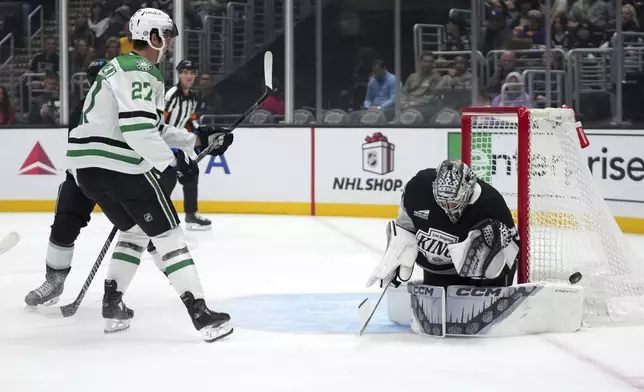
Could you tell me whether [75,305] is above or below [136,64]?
below

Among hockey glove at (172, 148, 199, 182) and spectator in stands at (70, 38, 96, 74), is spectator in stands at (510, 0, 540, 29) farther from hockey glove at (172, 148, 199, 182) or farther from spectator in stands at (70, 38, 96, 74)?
hockey glove at (172, 148, 199, 182)

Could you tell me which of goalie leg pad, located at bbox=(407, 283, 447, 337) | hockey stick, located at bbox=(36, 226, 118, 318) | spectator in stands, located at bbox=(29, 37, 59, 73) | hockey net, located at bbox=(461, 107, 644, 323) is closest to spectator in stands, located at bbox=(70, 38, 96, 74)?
spectator in stands, located at bbox=(29, 37, 59, 73)

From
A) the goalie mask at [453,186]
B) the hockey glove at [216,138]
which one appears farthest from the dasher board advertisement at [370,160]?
the goalie mask at [453,186]

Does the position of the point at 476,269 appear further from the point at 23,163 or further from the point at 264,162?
the point at 23,163

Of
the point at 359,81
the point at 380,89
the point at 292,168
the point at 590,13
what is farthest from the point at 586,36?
the point at 292,168

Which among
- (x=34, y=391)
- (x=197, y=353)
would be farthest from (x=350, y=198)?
(x=34, y=391)

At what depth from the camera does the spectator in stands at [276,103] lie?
30.0 ft

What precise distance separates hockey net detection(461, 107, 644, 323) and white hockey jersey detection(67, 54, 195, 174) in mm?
1389

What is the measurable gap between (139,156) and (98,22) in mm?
6068

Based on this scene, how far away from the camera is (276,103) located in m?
9.19

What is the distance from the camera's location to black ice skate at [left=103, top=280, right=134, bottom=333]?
4.07 m

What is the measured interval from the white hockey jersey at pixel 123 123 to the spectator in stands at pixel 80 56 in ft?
18.6

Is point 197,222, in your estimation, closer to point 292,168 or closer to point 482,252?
point 292,168

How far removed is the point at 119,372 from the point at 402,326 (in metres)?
1.18
